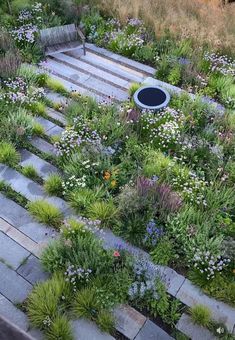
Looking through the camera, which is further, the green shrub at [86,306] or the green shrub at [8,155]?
the green shrub at [8,155]

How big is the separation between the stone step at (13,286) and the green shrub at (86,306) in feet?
2.13

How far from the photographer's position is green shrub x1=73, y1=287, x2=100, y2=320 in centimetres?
451

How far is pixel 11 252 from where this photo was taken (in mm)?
5184

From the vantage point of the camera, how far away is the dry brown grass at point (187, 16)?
838 centimetres

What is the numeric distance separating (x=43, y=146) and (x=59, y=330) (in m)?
3.13

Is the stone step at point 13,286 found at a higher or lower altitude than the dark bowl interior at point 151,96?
lower

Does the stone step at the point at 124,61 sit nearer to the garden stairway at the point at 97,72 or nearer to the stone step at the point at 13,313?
the garden stairway at the point at 97,72

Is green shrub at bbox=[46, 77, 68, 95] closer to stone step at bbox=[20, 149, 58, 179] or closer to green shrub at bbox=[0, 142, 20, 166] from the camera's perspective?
stone step at bbox=[20, 149, 58, 179]

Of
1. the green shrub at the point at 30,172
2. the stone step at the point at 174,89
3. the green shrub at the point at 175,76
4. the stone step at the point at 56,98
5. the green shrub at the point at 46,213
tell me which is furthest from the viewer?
the green shrub at the point at 175,76

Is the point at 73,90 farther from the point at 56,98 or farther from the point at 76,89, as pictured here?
the point at 56,98

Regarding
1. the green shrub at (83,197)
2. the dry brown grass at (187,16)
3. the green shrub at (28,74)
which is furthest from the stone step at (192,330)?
the dry brown grass at (187,16)

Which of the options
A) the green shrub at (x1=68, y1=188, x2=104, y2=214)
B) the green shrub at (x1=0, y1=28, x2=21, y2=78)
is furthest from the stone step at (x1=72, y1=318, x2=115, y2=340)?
the green shrub at (x1=0, y1=28, x2=21, y2=78)

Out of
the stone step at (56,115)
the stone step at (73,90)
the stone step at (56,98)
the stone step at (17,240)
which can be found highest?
the stone step at (73,90)

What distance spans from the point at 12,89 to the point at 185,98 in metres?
3.06
